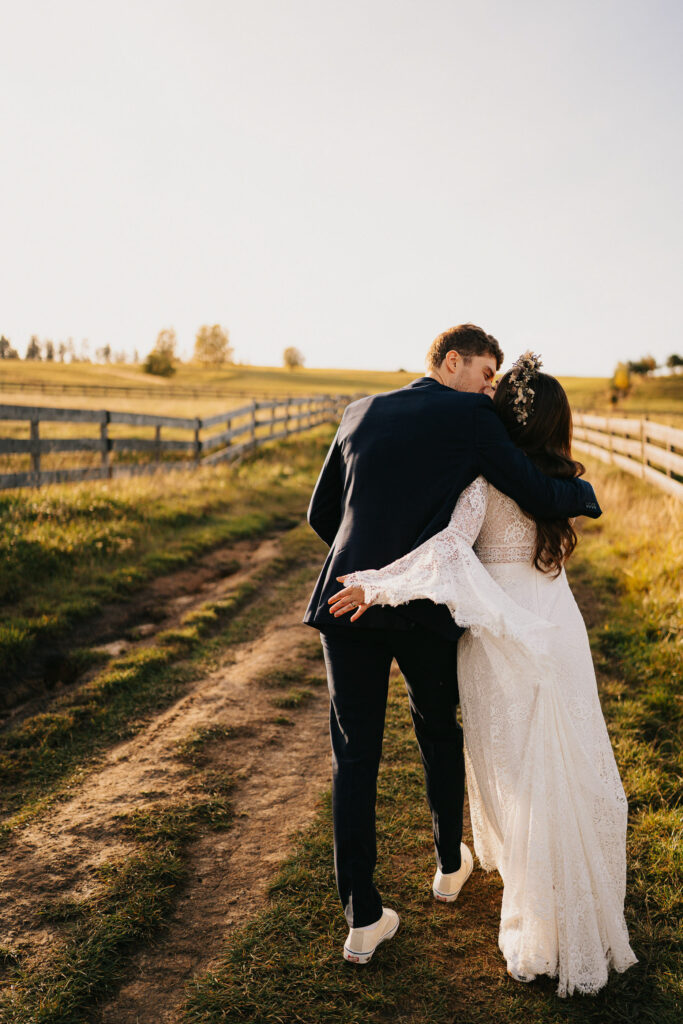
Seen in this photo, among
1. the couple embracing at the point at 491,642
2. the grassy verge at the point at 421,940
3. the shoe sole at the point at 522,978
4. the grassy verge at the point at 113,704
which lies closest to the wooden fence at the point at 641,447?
the grassy verge at the point at 421,940

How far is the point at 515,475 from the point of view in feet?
7.93

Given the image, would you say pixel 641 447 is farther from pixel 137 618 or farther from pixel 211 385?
pixel 211 385

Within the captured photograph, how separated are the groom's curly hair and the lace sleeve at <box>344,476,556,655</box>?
0.52 metres

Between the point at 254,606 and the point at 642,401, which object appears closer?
the point at 254,606

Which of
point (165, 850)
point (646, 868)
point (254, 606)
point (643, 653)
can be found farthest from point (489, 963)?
point (254, 606)

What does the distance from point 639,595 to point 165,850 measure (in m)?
4.82

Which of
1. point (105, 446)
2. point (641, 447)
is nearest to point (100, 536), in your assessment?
point (105, 446)

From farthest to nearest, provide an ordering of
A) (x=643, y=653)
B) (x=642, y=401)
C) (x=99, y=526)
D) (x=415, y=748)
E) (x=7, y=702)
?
(x=642, y=401) < (x=99, y=526) < (x=643, y=653) < (x=7, y=702) < (x=415, y=748)

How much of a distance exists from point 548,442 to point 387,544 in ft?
2.47

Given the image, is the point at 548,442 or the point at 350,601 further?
the point at 548,442

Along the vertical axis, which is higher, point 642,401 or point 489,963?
point 642,401

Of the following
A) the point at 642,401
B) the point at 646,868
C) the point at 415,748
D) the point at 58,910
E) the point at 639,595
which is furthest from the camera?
the point at 642,401

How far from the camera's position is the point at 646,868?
2996mm

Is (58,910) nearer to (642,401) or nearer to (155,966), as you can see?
(155,966)
